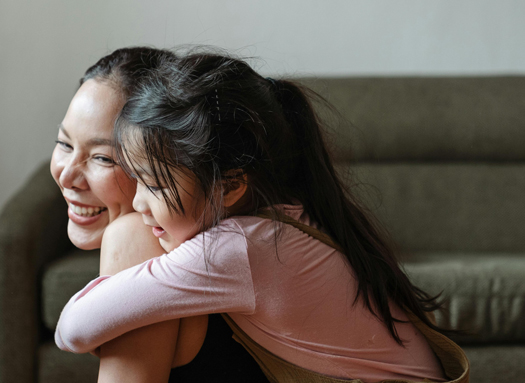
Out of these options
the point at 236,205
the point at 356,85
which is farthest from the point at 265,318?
the point at 356,85

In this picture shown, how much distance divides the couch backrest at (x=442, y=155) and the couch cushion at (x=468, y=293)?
425mm

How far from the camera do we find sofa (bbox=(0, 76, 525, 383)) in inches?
59.7

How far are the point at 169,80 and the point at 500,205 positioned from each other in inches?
64.0

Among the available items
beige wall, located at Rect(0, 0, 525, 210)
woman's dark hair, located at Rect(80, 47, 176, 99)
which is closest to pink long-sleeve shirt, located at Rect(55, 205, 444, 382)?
woman's dark hair, located at Rect(80, 47, 176, 99)

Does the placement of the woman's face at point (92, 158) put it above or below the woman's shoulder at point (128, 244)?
above

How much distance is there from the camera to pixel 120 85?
0.81 meters

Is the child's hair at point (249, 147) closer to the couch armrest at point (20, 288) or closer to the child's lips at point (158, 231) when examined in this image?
the child's lips at point (158, 231)

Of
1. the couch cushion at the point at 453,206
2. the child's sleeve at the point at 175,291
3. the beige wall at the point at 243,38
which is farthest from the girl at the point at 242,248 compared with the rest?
the beige wall at the point at 243,38

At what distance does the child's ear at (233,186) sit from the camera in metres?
0.70

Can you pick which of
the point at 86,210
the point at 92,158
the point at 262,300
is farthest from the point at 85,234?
the point at 262,300

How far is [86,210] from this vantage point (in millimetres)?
893

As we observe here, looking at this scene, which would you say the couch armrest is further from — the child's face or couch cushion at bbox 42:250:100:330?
the child's face

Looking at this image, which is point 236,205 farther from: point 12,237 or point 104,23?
point 104,23

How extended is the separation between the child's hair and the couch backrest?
1151 mm
